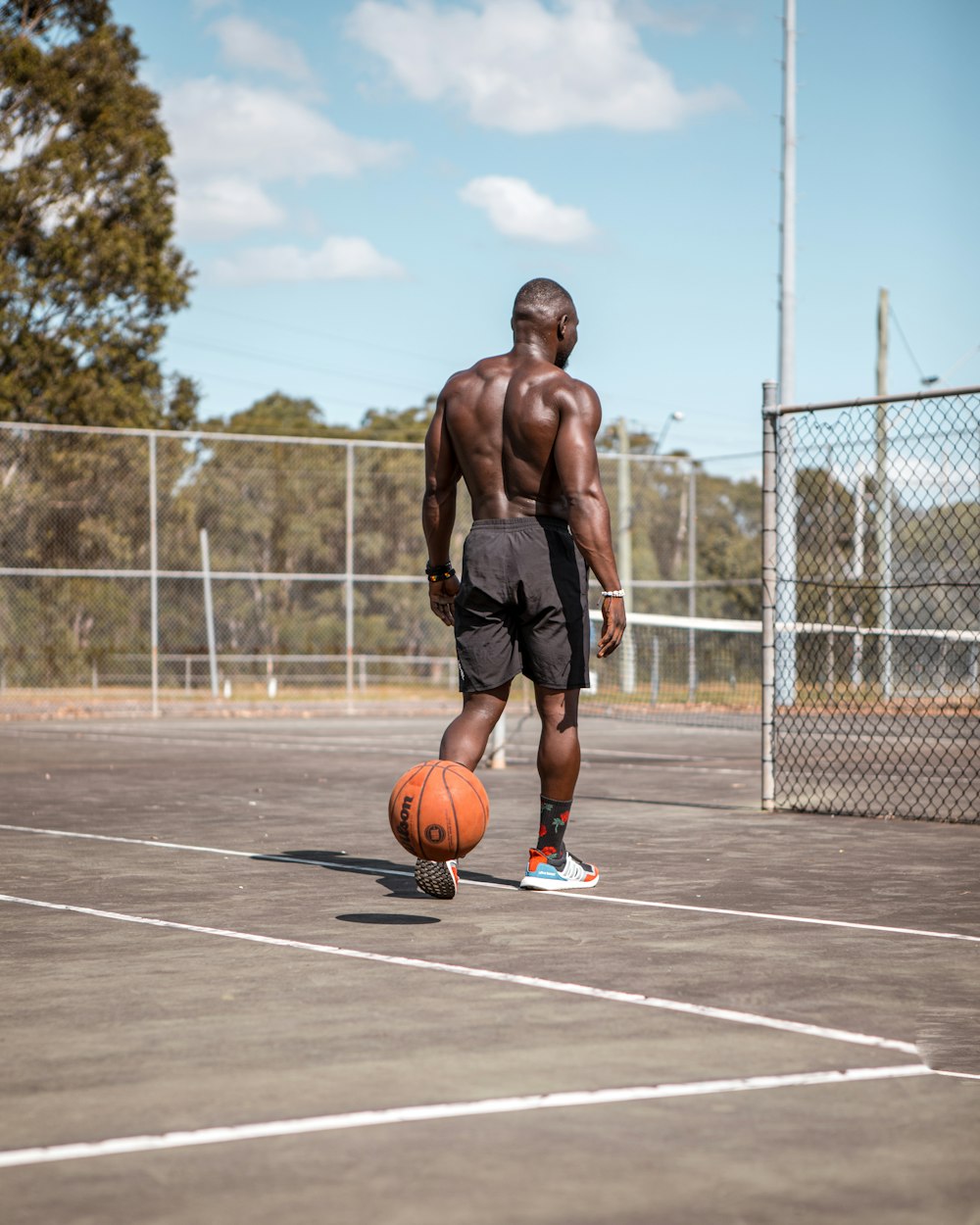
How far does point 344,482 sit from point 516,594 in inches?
883

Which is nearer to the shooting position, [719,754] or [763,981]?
[763,981]

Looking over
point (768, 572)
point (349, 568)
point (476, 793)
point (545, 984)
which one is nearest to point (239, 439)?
point (349, 568)

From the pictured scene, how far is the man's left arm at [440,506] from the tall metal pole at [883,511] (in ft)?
11.2

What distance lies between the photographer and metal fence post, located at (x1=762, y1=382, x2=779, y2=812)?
33.0ft

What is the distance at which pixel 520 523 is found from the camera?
6.67m

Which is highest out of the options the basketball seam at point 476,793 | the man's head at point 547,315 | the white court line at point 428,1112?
the man's head at point 547,315

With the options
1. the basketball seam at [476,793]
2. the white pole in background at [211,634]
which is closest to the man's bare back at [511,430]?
the basketball seam at [476,793]

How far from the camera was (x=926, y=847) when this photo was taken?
8461 millimetres

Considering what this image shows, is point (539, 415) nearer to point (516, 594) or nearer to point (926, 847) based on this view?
point (516, 594)

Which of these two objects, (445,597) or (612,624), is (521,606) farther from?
(445,597)

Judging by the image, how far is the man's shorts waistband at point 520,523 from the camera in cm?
666

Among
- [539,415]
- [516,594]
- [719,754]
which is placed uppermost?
[539,415]

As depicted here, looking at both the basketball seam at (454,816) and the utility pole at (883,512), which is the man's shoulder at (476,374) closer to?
the basketball seam at (454,816)

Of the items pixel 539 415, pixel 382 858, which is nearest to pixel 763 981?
pixel 539 415
